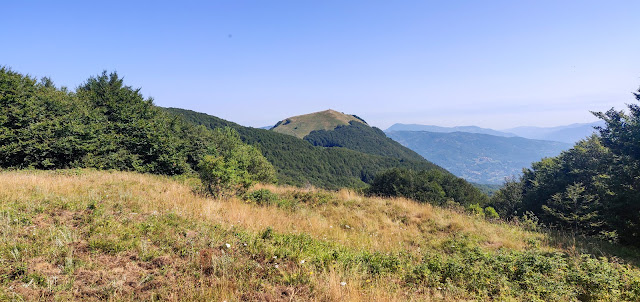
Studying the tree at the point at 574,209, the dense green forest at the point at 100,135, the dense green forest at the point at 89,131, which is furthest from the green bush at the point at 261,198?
the tree at the point at 574,209

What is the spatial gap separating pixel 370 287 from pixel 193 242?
324 cm

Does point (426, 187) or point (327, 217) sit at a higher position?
point (327, 217)

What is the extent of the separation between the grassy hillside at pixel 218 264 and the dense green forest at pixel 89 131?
554 centimetres

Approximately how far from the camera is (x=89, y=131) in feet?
62.7

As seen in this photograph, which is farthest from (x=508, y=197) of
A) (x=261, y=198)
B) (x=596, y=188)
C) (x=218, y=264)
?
(x=218, y=264)

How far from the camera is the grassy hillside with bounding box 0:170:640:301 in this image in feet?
11.1

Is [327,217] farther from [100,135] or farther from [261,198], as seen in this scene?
[100,135]

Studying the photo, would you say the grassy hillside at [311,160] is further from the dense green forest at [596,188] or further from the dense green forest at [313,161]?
the dense green forest at [596,188]

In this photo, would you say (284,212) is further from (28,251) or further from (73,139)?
(73,139)

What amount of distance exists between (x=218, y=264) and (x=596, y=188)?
114 feet

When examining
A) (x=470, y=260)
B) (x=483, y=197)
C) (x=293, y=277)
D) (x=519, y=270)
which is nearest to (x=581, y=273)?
(x=519, y=270)

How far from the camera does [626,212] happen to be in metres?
11.6

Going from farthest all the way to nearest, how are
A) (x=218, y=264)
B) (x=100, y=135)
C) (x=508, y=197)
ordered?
(x=508, y=197) → (x=100, y=135) → (x=218, y=264)

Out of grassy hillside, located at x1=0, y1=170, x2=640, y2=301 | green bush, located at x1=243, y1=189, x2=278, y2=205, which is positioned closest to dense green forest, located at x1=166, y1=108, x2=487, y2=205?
Answer: green bush, located at x1=243, y1=189, x2=278, y2=205
